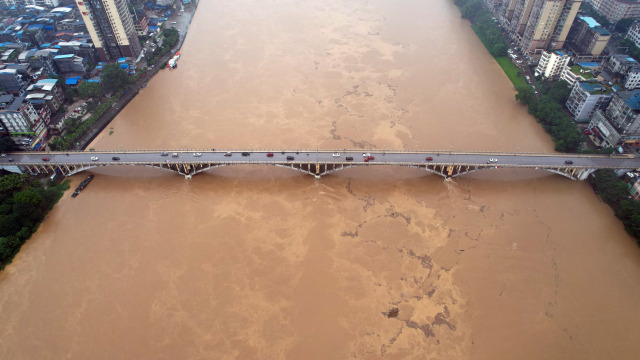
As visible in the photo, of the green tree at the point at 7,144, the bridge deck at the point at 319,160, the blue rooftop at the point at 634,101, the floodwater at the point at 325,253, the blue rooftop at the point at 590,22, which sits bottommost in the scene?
the floodwater at the point at 325,253

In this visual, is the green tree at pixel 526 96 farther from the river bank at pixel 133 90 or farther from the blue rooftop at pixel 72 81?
the blue rooftop at pixel 72 81

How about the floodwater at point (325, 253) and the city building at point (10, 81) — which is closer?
the floodwater at point (325, 253)

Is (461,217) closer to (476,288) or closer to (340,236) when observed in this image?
(476,288)

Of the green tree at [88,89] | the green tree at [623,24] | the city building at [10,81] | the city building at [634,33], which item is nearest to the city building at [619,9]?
the green tree at [623,24]

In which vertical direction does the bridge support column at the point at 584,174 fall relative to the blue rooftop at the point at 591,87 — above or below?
below

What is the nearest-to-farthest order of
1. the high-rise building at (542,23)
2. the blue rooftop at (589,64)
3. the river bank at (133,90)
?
the river bank at (133,90) < the blue rooftop at (589,64) < the high-rise building at (542,23)

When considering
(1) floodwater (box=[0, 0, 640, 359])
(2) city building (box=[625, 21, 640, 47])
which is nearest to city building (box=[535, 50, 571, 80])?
(1) floodwater (box=[0, 0, 640, 359])

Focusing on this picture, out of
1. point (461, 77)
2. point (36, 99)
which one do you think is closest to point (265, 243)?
point (36, 99)
